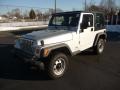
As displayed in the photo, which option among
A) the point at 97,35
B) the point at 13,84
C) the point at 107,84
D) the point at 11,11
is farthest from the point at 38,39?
the point at 11,11

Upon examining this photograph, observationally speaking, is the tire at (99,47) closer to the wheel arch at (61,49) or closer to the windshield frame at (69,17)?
the windshield frame at (69,17)

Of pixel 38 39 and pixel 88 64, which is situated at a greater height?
pixel 38 39

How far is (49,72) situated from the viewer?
6234mm

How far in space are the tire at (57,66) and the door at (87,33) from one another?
1.34m

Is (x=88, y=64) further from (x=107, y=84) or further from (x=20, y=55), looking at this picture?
(x=20, y=55)

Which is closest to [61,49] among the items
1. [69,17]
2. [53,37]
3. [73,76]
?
[53,37]

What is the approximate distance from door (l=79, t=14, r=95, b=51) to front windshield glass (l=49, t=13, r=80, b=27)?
258mm

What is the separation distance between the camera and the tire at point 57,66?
6.21 m

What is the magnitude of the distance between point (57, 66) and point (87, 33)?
6.99 ft

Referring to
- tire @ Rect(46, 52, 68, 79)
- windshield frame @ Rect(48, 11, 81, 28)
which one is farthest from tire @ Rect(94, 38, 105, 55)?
tire @ Rect(46, 52, 68, 79)

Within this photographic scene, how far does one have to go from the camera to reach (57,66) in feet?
21.6

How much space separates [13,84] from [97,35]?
434cm

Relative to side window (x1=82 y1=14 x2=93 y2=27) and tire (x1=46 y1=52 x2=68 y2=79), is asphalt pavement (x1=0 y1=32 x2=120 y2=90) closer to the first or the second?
tire (x1=46 y1=52 x2=68 y2=79)

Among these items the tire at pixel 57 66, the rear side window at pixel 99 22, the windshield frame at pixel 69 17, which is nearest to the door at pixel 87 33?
the windshield frame at pixel 69 17
